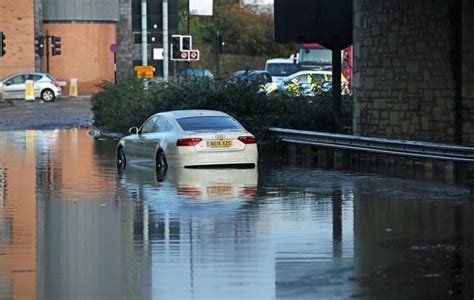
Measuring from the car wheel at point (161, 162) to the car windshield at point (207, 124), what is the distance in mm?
693

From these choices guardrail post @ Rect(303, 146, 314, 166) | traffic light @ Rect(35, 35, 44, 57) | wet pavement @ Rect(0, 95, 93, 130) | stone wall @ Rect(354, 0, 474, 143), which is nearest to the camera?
stone wall @ Rect(354, 0, 474, 143)

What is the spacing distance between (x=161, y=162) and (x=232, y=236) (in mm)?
9897

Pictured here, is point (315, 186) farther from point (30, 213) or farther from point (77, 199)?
point (30, 213)

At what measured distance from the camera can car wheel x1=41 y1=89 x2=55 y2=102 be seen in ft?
208

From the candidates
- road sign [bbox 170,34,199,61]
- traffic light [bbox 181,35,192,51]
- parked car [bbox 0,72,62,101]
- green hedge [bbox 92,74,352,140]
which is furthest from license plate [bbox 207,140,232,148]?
parked car [bbox 0,72,62,101]

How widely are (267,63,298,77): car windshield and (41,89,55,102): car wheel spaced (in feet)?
36.4

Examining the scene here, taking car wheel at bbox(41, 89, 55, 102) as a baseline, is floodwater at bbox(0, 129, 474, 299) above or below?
below

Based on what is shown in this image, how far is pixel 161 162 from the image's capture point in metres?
24.3

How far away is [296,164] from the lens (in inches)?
1037

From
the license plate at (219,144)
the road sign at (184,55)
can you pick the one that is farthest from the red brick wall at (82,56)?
the license plate at (219,144)

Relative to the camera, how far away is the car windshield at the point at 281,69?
63.0 m

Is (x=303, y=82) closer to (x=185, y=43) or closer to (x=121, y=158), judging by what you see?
(x=185, y=43)

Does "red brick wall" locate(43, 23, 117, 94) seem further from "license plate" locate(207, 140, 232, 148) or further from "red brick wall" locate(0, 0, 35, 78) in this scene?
"license plate" locate(207, 140, 232, 148)

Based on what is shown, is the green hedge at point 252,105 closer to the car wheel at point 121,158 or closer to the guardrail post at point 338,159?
the guardrail post at point 338,159
